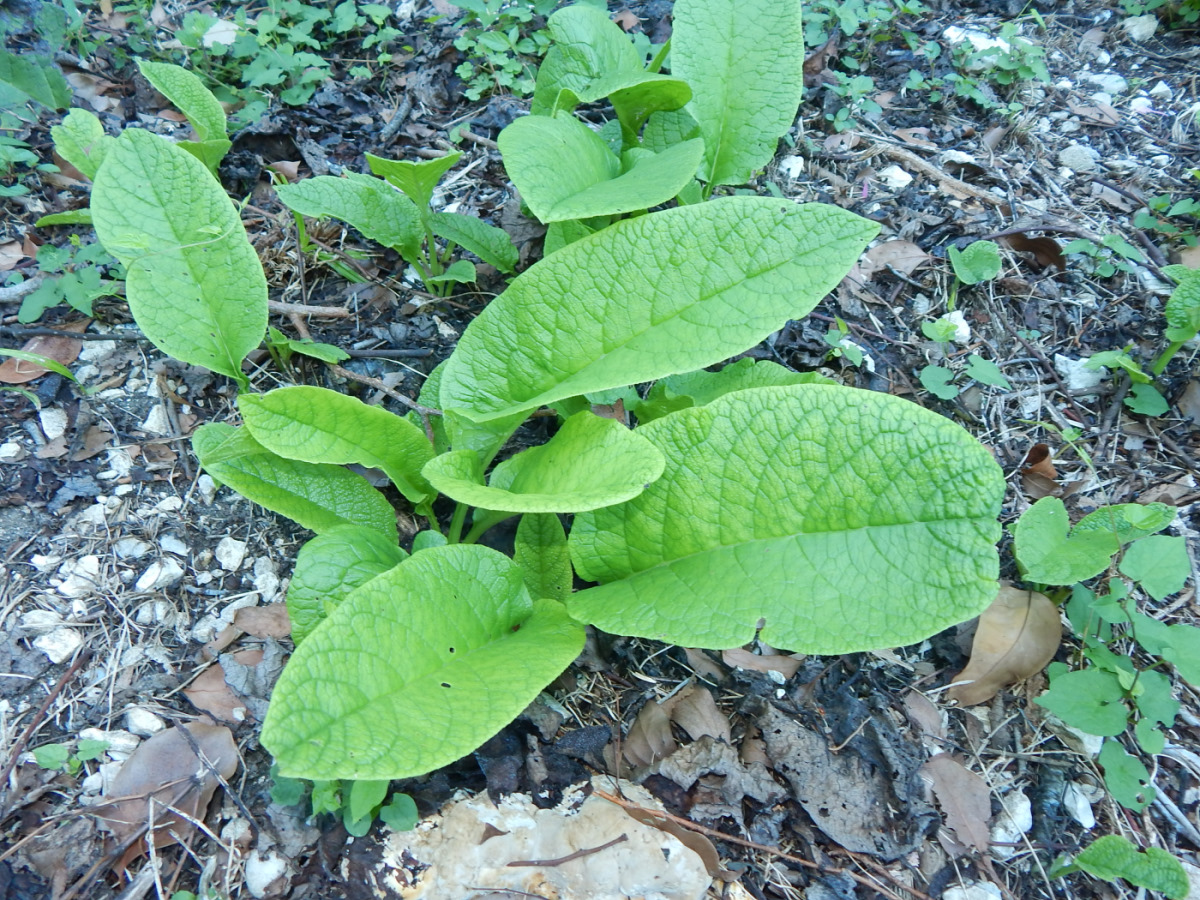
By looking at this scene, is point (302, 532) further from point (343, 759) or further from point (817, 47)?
point (817, 47)

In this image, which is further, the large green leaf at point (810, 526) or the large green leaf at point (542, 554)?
the large green leaf at point (542, 554)

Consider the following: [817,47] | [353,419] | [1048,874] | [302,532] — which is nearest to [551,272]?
[353,419]

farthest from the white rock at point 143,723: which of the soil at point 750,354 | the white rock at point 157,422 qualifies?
the white rock at point 157,422

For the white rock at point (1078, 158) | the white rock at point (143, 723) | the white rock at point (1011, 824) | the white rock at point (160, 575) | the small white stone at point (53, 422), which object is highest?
the white rock at point (1078, 158)

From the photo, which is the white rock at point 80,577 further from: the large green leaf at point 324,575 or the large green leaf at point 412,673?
the large green leaf at point 412,673

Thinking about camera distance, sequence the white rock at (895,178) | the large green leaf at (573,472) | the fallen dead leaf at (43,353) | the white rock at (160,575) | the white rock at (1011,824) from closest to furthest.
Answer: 1. the large green leaf at (573,472)
2. the white rock at (1011,824)
3. the white rock at (160,575)
4. the fallen dead leaf at (43,353)
5. the white rock at (895,178)

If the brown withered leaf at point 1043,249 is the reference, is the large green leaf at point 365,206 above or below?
above

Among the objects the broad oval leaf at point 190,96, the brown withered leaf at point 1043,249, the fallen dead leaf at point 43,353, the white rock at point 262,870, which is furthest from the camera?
the brown withered leaf at point 1043,249
